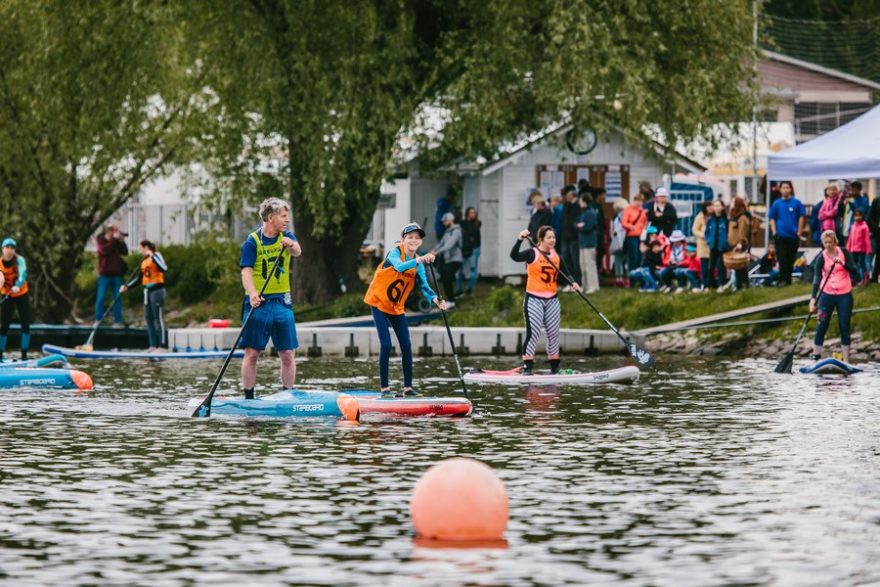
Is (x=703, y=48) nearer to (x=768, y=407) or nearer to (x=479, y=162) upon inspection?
(x=479, y=162)

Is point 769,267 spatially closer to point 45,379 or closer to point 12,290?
point 12,290

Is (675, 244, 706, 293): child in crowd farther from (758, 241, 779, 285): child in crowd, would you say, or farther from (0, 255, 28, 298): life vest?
(0, 255, 28, 298): life vest

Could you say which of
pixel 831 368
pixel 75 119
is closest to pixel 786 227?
pixel 831 368

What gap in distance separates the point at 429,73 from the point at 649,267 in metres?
6.02

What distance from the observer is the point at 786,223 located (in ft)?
103

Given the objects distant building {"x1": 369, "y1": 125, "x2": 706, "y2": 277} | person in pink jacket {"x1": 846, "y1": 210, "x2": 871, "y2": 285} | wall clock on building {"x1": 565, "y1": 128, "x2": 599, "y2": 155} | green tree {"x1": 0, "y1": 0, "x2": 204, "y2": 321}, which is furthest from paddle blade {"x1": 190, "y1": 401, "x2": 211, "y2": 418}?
wall clock on building {"x1": 565, "y1": 128, "x2": 599, "y2": 155}

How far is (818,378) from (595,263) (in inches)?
445

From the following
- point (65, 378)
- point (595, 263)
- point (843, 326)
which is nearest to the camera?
point (65, 378)

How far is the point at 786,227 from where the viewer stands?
31516mm

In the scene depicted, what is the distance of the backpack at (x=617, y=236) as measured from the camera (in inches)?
1389

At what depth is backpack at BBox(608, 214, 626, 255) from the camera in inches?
1389

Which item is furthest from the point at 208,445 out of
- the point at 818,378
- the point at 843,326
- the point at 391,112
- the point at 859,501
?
the point at 391,112

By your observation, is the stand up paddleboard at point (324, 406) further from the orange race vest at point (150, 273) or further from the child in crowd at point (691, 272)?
the child in crowd at point (691, 272)

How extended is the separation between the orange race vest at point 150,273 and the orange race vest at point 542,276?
855 cm
